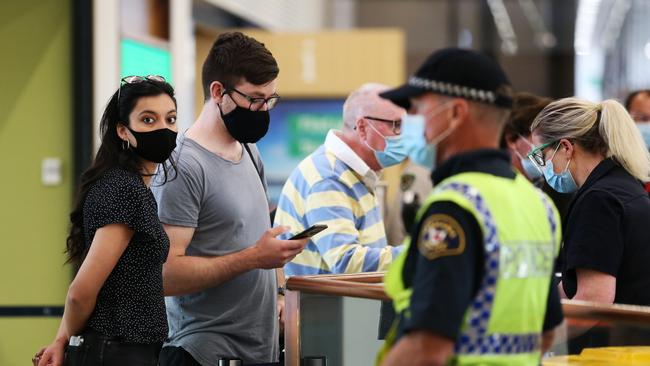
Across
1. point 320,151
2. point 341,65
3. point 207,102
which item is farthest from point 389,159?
point 341,65

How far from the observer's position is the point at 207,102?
3.71 m

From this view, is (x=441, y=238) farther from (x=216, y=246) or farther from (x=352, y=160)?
(x=352, y=160)

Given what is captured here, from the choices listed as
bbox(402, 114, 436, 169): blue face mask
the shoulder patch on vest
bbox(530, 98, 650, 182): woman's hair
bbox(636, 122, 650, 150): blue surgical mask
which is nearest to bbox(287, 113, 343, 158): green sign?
bbox(636, 122, 650, 150): blue surgical mask

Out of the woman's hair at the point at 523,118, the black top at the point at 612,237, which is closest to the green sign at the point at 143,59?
the woman's hair at the point at 523,118

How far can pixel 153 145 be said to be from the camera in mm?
3311

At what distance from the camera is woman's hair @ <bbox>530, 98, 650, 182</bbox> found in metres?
3.58

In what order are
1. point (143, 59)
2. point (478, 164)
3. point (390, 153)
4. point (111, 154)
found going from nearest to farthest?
point (478, 164)
point (111, 154)
point (390, 153)
point (143, 59)

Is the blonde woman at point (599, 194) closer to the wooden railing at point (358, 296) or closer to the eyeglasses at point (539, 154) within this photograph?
the eyeglasses at point (539, 154)

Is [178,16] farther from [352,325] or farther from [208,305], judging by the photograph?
[352,325]

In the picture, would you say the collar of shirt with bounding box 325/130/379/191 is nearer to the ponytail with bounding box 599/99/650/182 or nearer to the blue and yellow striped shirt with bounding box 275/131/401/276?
the blue and yellow striped shirt with bounding box 275/131/401/276

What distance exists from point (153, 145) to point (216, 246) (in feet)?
1.35

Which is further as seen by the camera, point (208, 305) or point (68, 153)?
point (68, 153)

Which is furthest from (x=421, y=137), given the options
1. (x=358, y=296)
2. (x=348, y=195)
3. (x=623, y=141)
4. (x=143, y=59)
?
(x=143, y=59)

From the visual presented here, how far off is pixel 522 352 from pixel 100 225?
52.5 inches
